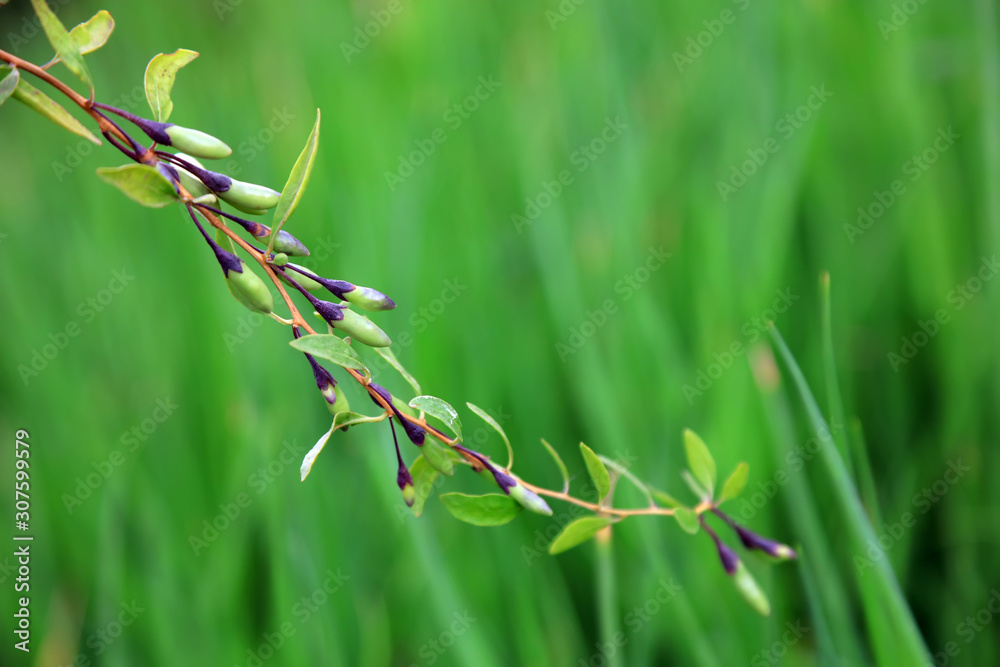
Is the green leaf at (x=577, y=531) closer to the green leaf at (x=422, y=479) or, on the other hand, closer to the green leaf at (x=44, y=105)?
the green leaf at (x=422, y=479)

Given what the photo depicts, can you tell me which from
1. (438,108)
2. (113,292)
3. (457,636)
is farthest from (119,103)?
(457,636)

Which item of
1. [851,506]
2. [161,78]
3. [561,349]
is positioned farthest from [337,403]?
[561,349]

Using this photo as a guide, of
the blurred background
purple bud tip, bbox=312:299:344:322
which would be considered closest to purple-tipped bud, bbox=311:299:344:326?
purple bud tip, bbox=312:299:344:322

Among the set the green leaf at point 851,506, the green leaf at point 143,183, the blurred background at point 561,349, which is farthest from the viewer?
the blurred background at point 561,349

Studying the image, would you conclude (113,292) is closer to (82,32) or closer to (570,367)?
(570,367)

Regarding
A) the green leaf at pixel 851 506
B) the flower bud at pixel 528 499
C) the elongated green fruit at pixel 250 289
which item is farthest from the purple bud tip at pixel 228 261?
the green leaf at pixel 851 506
